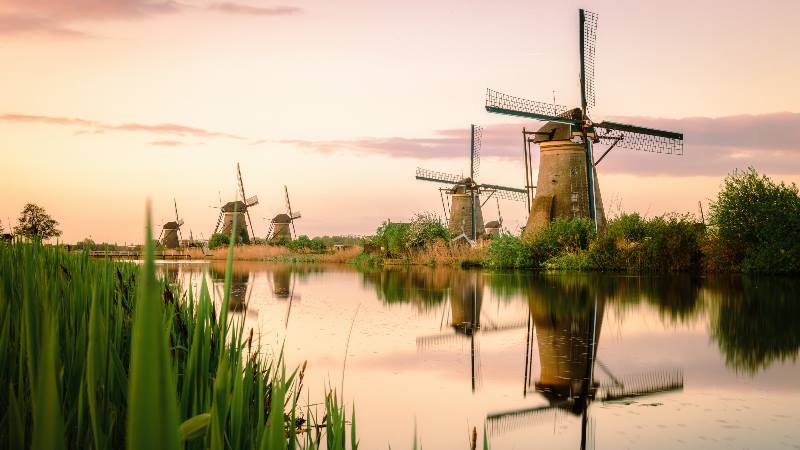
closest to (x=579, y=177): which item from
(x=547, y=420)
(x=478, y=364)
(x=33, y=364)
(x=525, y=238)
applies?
Result: (x=525, y=238)

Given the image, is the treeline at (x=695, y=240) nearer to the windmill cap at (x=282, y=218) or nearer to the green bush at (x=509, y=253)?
the green bush at (x=509, y=253)

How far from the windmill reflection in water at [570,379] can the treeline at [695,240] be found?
614 inches

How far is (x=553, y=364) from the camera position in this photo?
29.2ft

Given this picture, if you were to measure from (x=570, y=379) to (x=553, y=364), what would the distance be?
74 centimetres

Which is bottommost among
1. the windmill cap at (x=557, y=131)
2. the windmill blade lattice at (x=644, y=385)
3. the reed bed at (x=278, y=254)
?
the windmill blade lattice at (x=644, y=385)

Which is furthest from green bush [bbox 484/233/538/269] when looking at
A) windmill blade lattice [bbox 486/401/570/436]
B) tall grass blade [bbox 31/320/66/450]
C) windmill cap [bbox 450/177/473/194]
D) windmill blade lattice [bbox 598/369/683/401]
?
tall grass blade [bbox 31/320/66/450]

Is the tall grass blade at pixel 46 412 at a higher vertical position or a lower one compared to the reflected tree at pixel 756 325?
higher

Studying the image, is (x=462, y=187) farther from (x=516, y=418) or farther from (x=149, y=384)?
(x=149, y=384)

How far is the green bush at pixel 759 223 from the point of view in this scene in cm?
2566

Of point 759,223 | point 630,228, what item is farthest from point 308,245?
point 759,223

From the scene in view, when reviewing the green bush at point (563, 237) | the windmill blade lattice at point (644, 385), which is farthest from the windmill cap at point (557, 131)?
the windmill blade lattice at point (644, 385)

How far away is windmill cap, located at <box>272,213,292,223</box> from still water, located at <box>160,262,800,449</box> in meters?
44.7

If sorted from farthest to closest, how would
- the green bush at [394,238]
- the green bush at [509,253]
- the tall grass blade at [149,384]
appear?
1. the green bush at [394,238]
2. the green bush at [509,253]
3. the tall grass blade at [149,384]

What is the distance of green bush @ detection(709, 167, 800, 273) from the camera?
25.7 metres
